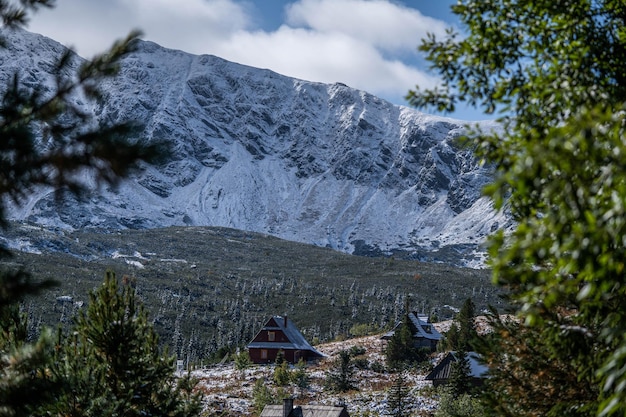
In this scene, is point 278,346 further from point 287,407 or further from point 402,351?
point 287,407

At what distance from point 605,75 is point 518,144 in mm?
1417

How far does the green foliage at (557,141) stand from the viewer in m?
4.88

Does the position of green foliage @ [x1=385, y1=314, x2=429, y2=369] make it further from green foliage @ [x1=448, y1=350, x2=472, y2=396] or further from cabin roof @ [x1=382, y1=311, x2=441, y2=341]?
green foliage @ [x1=448, y1=350, x2=472, y2=396]

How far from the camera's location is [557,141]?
15.5ft

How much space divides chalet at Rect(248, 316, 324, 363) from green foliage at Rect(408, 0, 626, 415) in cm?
7089

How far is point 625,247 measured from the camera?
4.93m

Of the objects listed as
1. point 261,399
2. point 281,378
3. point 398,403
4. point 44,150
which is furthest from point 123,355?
point 281,378

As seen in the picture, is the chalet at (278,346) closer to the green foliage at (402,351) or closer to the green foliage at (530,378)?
the green foliage at (402,351)

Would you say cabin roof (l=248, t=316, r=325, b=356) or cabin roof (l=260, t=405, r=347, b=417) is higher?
cabin roof (l=260, t=405, r=347, b=417)

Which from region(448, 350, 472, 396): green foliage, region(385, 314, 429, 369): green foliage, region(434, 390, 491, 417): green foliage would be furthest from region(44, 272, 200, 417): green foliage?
region(385, 314, 429, 369): green foliage

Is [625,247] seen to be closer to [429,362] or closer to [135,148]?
[135,148]

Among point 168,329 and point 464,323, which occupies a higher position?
point 464,323

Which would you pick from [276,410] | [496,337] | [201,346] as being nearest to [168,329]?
[201,346]

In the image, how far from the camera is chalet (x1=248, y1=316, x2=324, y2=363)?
7894 cm
